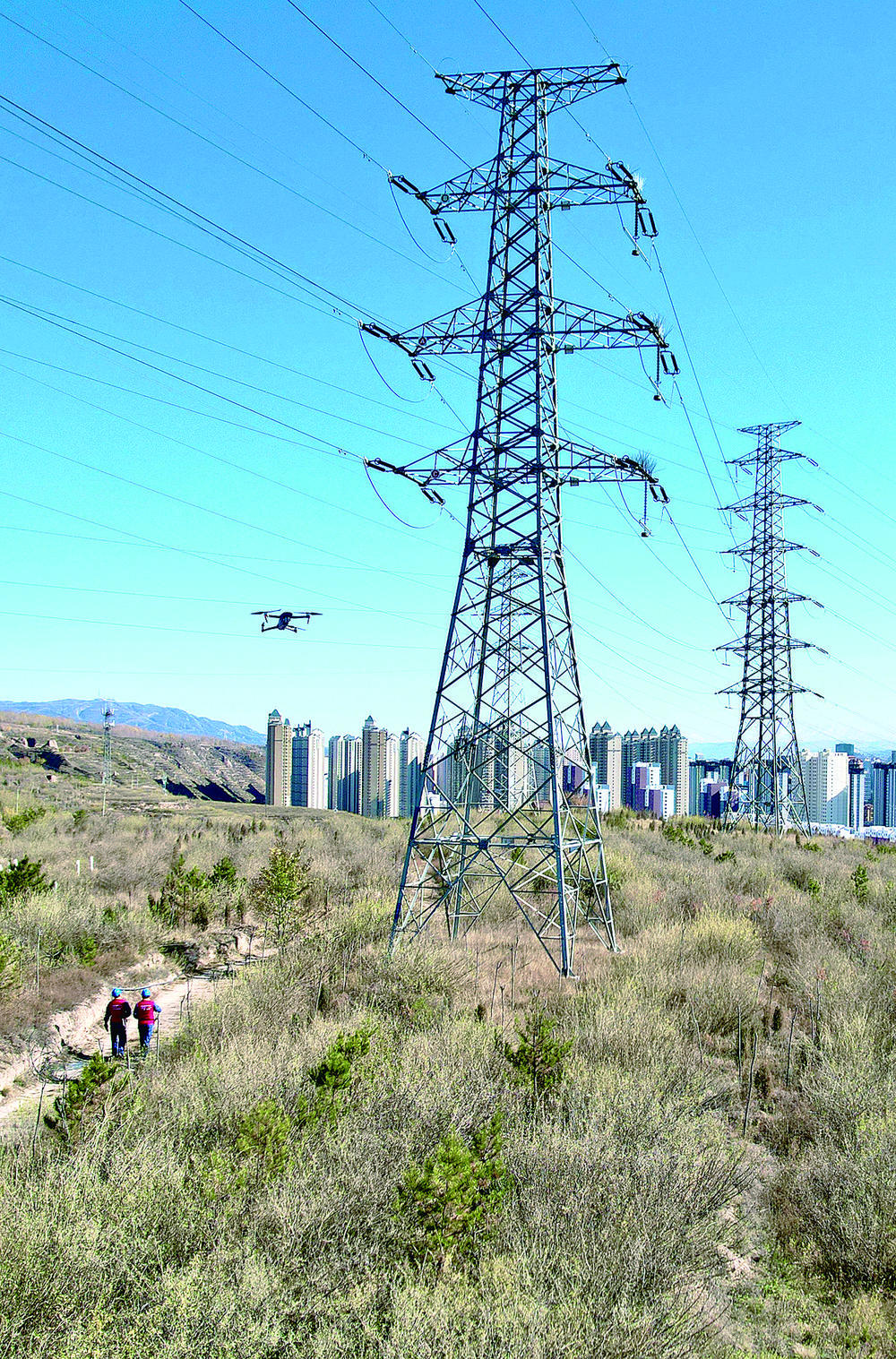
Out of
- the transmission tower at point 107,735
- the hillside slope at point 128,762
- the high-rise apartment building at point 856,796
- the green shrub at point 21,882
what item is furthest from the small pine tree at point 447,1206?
the high-rise apartment building at point 856,796

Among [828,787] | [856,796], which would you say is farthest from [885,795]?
[828,787]

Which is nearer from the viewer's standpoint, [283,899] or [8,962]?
[8,962]

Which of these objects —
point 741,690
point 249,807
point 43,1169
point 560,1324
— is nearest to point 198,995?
point 43,1169

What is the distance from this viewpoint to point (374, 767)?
9106 cm

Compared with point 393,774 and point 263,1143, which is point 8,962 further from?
point 393,774

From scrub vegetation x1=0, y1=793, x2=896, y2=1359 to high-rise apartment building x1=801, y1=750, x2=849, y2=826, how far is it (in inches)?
4567

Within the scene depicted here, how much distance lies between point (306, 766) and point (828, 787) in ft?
249

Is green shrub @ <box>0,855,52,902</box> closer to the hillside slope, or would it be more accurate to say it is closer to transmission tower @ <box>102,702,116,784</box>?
the hillside slope

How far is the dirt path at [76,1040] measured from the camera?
9.51 m

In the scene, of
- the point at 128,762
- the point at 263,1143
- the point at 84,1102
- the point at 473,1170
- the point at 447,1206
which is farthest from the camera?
the point at 128,762

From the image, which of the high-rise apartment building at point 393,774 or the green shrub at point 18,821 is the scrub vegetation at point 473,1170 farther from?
the high-rise apartment building at point 393,774

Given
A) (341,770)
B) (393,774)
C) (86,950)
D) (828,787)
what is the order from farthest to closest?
(828,787), (341,770), (393,774), (86,950)

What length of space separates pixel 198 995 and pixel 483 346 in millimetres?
11623

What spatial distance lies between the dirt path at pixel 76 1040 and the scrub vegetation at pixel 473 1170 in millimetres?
706
